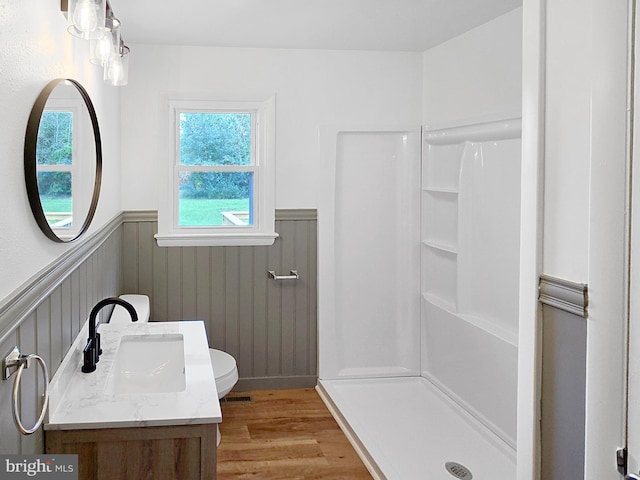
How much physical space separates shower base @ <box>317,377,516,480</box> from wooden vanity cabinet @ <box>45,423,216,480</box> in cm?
159

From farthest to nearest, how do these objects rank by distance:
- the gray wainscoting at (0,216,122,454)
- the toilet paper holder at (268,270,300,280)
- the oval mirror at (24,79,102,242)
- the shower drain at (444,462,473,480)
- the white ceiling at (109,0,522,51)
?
the toilet paper holder at (268,270,300,280) < the white ceiling at (109,0,522,51) < the shower drain at (444,462,473,480) < the oval mirror at (24,79,102,242) < the gray wainscoting at (0,216,122,454)

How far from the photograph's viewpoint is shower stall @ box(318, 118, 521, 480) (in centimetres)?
385

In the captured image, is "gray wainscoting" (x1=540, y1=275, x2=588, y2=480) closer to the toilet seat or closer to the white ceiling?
the white ceiling

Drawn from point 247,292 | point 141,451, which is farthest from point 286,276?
point 141,451

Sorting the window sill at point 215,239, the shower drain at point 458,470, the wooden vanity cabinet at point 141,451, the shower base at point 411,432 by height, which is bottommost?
the shower drain at point 458,470

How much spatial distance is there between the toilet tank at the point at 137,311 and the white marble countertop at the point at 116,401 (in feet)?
2.89

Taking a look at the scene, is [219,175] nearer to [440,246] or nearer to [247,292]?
[247,292]

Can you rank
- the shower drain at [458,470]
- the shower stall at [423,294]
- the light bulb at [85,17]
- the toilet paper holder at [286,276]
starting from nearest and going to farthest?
the light bulb at [85,17]
the shower drain at [458,470]
the shower stall at [423,294]
the toilet paper holder at [286,276]

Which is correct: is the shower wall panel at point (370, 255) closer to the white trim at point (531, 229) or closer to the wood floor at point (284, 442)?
the wood floor at point (284, 442)

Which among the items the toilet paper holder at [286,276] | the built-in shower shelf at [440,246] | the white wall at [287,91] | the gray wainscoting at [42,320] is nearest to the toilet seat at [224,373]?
the toilet paper holder at [286,276]

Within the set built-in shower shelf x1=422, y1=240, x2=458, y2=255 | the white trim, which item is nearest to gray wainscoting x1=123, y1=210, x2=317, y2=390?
built-in shower shelf x1=422, y1=240, x2=458, y2=255

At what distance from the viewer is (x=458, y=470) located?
11.7ft

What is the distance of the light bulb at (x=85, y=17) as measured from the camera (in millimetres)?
2111

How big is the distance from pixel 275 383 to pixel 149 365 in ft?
7.12
